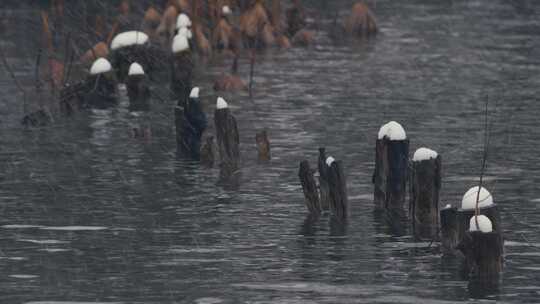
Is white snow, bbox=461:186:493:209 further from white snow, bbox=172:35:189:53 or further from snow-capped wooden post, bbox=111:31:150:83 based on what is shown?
snow-capped wooden post, bbox=111:31:150:83

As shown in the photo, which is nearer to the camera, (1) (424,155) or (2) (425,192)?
(1) (424,155)

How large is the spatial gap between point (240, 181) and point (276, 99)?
38.2ft

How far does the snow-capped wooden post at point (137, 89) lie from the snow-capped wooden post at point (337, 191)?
1443 cm

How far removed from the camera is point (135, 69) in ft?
127

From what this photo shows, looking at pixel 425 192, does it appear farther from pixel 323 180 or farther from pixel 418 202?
pixel 323 180

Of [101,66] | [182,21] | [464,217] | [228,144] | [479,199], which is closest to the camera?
[479,199]

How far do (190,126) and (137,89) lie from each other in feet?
26.6

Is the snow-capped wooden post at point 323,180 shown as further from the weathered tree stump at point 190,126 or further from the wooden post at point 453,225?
the weathered tree stump at point 190,126

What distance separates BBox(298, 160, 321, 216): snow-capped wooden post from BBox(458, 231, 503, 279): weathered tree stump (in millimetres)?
4810

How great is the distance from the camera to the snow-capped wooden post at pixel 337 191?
24.1 metres

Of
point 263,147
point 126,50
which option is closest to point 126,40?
point 126,50

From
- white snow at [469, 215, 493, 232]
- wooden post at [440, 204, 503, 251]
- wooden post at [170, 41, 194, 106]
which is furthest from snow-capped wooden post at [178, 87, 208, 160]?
white snow at [469, 215, 493, 232]

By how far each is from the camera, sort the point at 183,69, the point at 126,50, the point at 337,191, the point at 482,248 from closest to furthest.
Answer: the point at 482,248
the point at 337,191
the point at 183,69
the point at 126,50

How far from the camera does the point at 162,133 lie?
1367 inches
